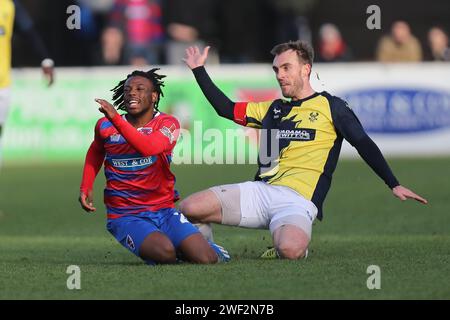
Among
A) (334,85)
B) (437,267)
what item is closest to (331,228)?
(437,267)

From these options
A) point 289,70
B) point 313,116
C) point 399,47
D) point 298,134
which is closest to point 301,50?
point 289,70

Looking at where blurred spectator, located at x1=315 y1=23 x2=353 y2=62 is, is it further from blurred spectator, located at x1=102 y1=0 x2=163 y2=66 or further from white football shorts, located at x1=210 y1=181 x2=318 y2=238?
white football shorts, located at x1=210 y1=181 x2=318 y2=238

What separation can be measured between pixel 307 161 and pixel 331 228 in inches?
116

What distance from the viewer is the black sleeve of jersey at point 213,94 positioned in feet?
33.7

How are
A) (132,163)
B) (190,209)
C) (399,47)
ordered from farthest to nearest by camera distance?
(399,47)
(190,209)
(132,163)

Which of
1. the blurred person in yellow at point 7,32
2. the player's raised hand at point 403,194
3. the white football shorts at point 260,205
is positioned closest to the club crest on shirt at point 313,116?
the white football shorts at point 260,205

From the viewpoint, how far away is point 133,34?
22.9m

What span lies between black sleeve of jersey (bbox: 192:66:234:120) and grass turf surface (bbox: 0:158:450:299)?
1200 mm

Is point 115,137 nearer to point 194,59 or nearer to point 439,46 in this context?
point 194,59

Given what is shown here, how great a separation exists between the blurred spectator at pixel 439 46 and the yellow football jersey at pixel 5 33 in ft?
30.1

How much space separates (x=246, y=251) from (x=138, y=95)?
6.26 feet

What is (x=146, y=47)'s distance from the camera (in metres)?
22.8

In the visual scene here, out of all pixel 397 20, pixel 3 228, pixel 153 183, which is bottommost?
pixel 3 228
